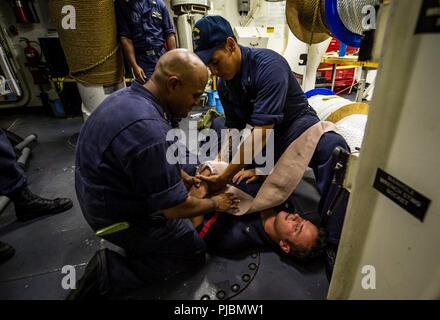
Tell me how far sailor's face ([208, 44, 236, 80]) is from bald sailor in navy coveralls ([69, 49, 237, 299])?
0.41 meters

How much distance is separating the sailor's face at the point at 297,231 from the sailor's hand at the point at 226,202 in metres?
0.28

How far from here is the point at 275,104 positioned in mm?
1292

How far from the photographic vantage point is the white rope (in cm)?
113

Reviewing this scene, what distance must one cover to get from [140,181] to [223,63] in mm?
852

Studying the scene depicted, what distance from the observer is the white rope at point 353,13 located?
44.6 inches

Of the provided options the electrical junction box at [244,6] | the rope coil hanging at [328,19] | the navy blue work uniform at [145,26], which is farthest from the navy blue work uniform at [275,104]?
the electrical junction box at [244,6]

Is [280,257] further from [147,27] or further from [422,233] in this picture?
[147,27]

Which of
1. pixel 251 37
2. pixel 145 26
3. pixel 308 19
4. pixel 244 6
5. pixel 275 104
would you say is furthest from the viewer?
pixel 244 6

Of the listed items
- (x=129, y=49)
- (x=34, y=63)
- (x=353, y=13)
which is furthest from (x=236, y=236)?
(x=34, y=63)

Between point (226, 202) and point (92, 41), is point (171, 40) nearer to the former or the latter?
point (92, 41)

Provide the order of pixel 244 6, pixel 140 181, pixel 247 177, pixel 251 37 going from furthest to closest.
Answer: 1. pixel 244 6
2. pixel 251 37
3. pixel 247 177
4. pixel 140 181

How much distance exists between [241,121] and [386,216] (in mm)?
1364
